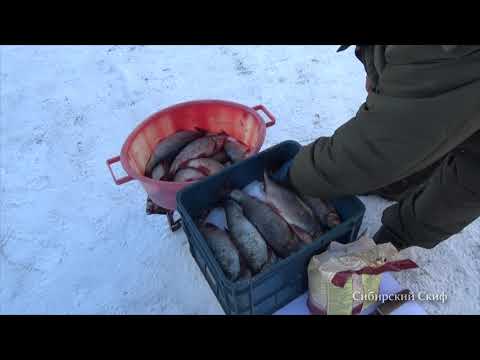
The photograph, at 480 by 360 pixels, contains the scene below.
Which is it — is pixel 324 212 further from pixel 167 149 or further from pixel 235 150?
pixel 167 149

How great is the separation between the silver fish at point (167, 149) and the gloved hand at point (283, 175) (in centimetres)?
Result: 52

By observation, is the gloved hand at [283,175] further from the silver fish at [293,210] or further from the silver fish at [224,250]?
the silver fish at [224,250]

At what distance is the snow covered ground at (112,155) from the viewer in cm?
163

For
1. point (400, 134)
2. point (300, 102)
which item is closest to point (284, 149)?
point (400, 134)

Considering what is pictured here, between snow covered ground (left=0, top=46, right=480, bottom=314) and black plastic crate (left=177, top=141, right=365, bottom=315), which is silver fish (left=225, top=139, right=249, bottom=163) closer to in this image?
black plastic crate (left=177, top=141, right=365, bottom=315)

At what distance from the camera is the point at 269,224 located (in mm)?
1463

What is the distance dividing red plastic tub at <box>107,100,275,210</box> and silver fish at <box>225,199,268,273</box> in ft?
0.88

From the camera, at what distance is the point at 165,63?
291cm

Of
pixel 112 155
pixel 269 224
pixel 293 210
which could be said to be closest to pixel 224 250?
pixel 269 224

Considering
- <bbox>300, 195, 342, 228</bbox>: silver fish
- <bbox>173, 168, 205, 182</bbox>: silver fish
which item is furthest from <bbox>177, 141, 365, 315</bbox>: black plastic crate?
<bbox>173, 168, 205, 182</bbox>: silver fish

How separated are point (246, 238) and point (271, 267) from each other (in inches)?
11.2

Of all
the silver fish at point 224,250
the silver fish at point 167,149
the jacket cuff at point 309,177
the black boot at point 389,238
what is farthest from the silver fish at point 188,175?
the black boot at point 389,238

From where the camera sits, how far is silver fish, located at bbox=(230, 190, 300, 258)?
1.41 m
